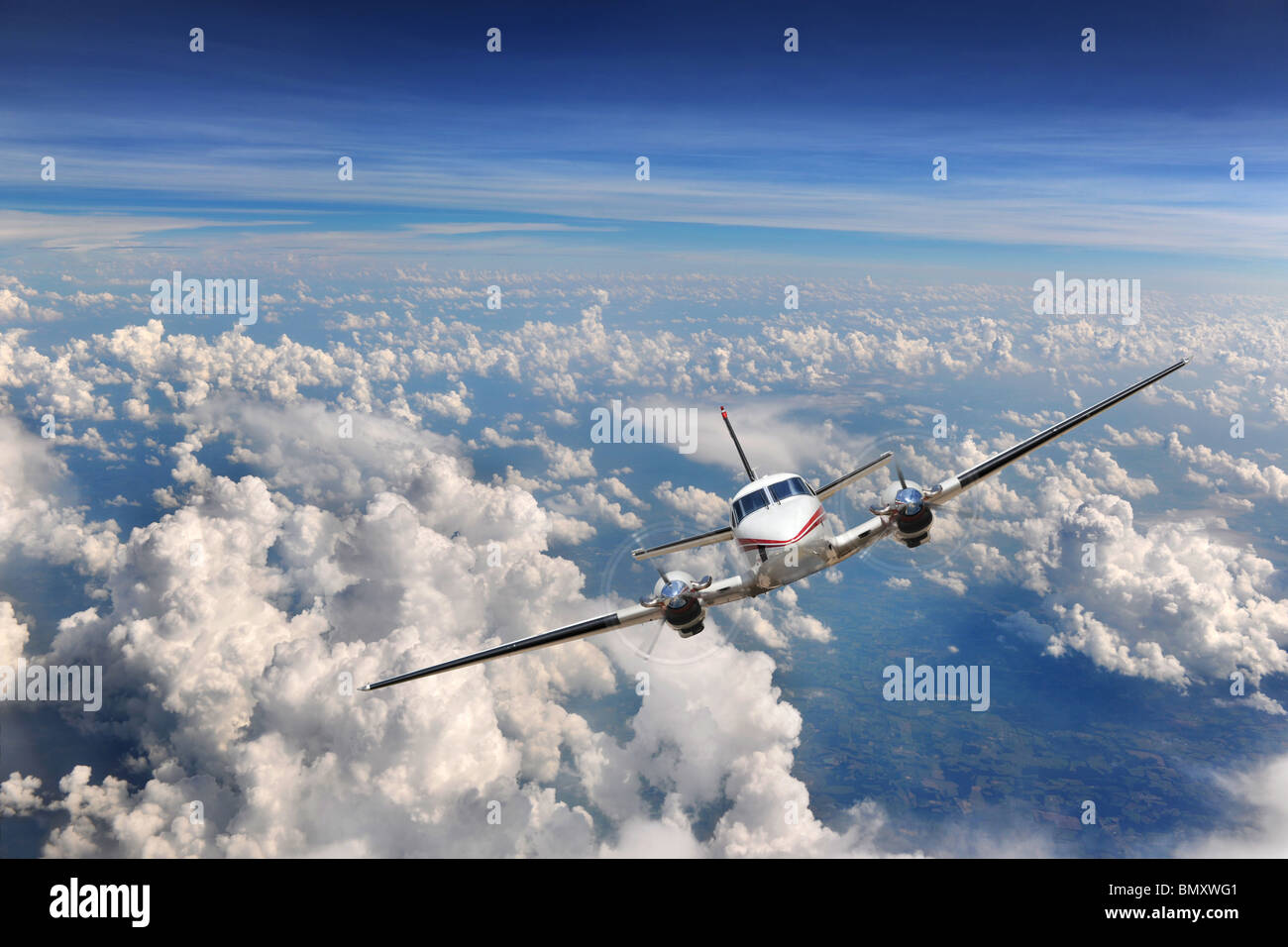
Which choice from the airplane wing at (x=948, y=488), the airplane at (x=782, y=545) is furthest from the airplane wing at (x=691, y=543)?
the airplane wing at (x=948, y=488)

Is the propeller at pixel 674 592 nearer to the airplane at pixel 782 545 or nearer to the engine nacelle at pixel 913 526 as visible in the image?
the airplane at pixel 782 545

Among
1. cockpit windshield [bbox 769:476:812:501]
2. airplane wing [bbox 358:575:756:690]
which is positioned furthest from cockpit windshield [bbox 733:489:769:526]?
airplane wing [bbox 358:575:756:690]

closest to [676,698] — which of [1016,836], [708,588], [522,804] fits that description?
[522,804]

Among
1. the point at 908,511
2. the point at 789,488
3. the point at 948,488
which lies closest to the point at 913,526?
the point at 908,511

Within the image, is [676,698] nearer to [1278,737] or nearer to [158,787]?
[158,787]

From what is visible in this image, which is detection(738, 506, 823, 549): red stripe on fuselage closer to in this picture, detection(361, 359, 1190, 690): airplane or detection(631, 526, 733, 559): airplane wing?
detection(361, 359, 1190, 690): airplane
